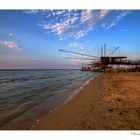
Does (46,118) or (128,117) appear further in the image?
(46,118)
